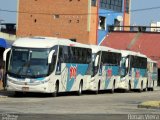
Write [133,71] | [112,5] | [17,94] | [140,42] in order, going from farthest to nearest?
1. [112,5]
2. [140,42]
3. [133,71]
4. [17,94]

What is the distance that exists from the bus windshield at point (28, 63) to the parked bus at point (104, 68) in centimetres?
907

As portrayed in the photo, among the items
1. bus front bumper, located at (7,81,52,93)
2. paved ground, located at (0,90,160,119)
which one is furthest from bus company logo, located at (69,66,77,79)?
bus front bumper, located at (7,81,52,93)

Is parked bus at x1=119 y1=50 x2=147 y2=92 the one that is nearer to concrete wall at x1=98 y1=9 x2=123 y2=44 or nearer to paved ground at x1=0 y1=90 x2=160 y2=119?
paved ground at x1=0 y1=90 x2=160 y2=119

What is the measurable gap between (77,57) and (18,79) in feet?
20.8

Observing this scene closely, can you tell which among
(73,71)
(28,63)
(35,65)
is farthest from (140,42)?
(28,63)

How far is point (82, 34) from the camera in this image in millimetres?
77125

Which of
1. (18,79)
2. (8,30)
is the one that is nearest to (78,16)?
(8,30)

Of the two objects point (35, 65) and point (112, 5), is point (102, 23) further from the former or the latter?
point (35, 65)

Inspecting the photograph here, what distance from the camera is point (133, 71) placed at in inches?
2026

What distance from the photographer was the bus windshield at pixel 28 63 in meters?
31.6

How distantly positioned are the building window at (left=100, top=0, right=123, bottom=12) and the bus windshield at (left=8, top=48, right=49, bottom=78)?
48886 millimetres

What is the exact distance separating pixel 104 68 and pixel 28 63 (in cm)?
1247

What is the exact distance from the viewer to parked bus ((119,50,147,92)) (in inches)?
1929

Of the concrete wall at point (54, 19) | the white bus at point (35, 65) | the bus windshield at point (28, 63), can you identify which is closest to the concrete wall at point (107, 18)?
the concrete wall at point (54, 19)
